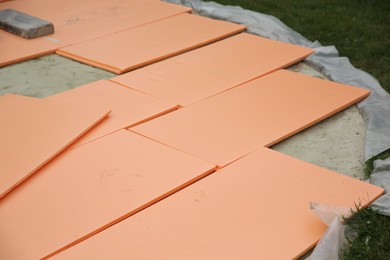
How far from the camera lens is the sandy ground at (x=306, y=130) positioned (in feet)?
10.5

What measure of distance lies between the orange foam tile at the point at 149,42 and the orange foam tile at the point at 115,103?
1.10 ft

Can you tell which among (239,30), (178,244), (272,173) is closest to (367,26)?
(239,30)

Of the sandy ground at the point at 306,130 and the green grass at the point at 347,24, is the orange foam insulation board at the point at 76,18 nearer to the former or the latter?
the sandy ground at the point at 306,130

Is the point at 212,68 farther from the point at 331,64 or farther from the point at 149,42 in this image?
the point at 331,64

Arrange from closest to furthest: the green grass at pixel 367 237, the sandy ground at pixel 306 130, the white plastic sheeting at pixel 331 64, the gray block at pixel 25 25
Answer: the green grass at pixel 367 237, the sandy ground at pixel 306 130, the white plastic sheeting at pixel 331 64, the gray block at pixel 25 25

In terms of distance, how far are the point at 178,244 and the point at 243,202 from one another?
41 cm

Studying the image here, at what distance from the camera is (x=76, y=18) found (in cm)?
514

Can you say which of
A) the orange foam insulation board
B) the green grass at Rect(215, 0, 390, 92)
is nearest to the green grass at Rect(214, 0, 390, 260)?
the green grass at Rect(215, 0, 390, 92)

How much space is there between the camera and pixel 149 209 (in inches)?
106

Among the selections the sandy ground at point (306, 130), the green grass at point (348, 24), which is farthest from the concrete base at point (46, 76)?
the green grass at point (348, 24)

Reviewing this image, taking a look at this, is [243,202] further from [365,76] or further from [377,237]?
[365,76]

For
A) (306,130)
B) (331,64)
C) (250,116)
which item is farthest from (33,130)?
(331,64)

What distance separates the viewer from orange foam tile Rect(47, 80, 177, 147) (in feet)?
11.1

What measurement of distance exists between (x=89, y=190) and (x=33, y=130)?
649 millimetres
